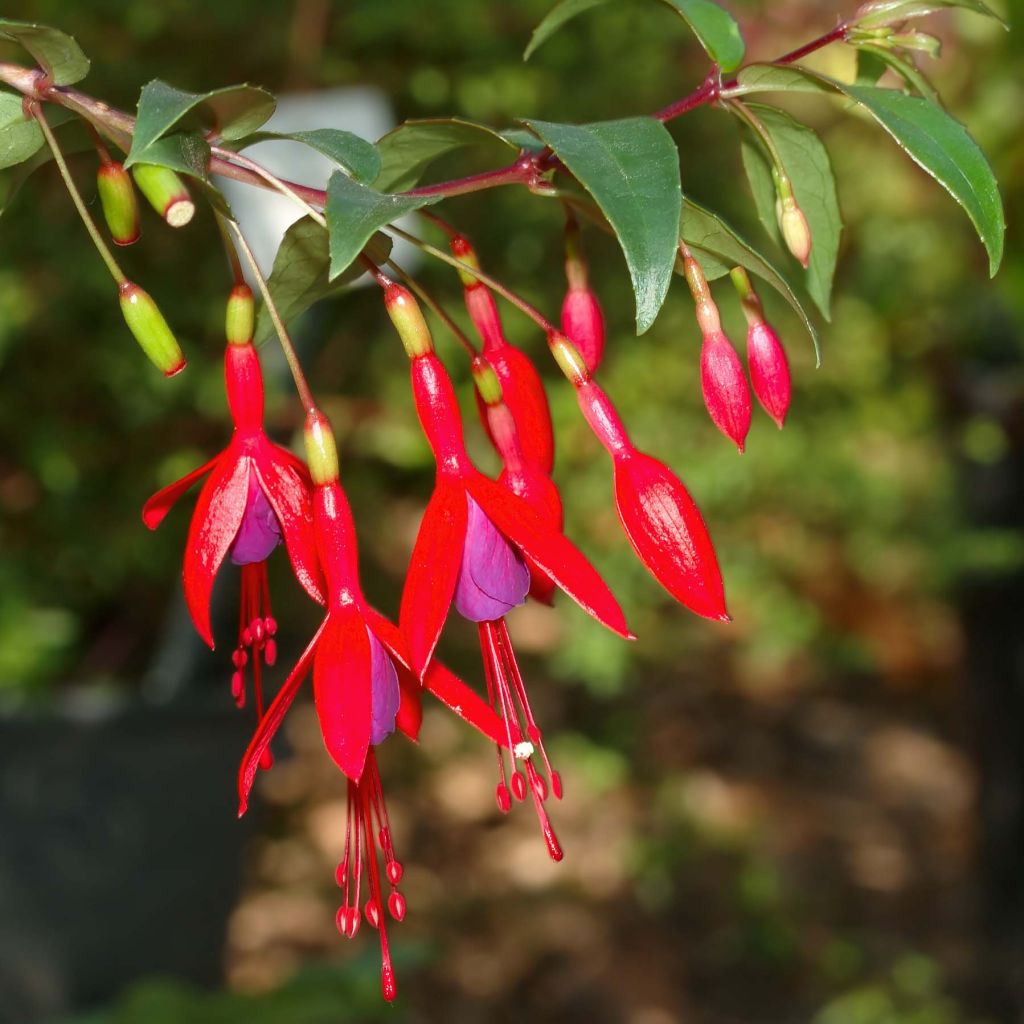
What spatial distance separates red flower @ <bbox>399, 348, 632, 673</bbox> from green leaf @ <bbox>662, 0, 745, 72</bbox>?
0.54ft

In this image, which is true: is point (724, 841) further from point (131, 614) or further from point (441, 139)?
point (441, 139)

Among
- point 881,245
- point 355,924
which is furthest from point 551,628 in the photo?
point 355,924

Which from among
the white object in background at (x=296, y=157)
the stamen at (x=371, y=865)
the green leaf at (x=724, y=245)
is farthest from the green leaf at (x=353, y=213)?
the white object in background at (x=296, y=157)

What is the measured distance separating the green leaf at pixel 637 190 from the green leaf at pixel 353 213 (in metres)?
0.05

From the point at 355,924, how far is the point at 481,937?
1542 mm

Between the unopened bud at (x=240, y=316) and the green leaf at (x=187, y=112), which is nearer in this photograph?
the green leaf at (x=187, y=112)

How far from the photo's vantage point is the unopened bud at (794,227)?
0.58m

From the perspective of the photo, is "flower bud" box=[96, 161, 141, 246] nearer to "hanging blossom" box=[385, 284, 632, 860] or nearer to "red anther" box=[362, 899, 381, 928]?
"hanging blossom" box=[385, 284, 632, 860]

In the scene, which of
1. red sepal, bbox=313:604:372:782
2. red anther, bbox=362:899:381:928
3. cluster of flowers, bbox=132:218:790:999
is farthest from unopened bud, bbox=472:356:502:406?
red anther, bbox=362:899:381:928

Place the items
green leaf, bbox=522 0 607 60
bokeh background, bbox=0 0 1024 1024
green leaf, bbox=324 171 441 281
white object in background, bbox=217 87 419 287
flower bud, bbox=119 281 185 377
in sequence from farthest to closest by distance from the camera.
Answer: bokeh background, bbox=0 0 1024 1024, white object in background, bbox=217 87 419 287, green leaf, bbox=522 0 607 60, flower bud, bbox=119 281 185 377, green leaf, bbox=324 171 441 281

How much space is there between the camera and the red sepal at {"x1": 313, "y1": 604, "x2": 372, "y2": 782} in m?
0.50

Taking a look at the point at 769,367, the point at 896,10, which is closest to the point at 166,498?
the point at 769,367

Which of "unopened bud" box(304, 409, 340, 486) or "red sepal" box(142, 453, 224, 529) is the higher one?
→ "unopened bud" box(304, 409, 340, 486)

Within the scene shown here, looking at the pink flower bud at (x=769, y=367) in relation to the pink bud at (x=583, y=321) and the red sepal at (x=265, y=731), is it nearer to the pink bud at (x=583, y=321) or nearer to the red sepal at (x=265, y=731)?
the pink bud at (x=583, y=321)
